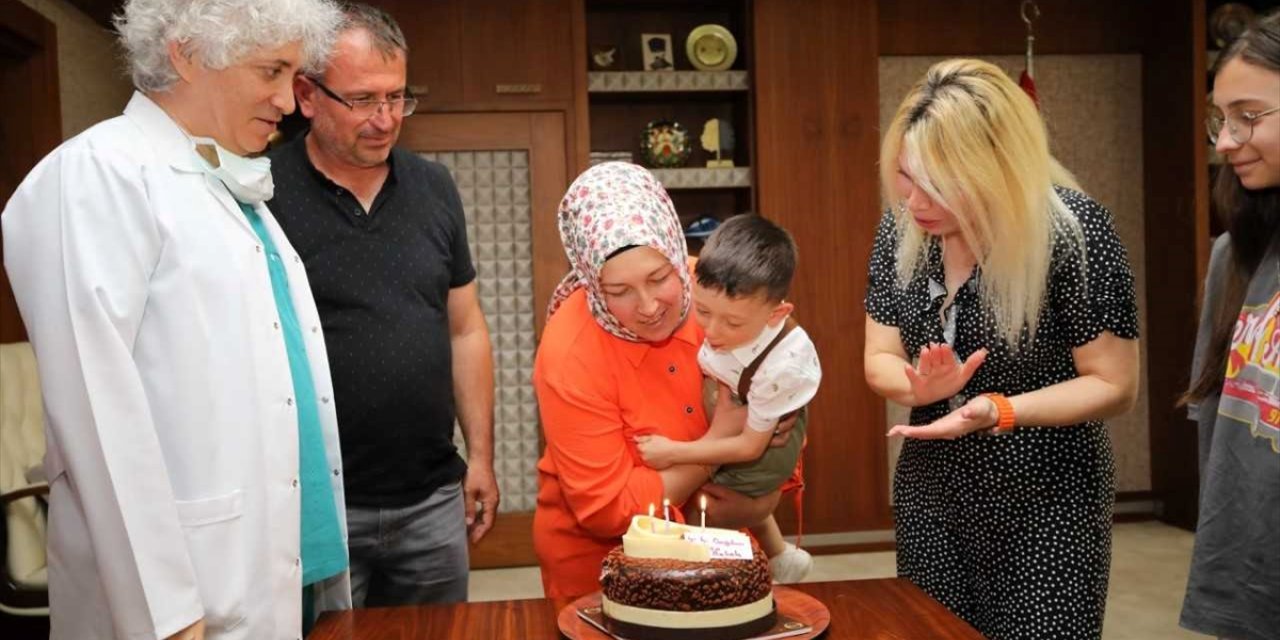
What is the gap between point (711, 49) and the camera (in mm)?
4887

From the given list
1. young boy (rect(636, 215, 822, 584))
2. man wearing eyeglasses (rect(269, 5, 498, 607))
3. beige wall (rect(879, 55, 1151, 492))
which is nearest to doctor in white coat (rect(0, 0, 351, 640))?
man wearing eyeglasses (rect(269, 5, 498, 607))

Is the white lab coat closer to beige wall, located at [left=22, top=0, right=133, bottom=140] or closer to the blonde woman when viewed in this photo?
the blonde woman

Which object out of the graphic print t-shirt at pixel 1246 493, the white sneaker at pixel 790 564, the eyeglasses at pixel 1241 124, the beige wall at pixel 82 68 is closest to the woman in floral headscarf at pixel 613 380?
the white sneaker at pixel 790 564

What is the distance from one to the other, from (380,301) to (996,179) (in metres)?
1.12

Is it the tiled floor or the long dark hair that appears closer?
the long dark hair

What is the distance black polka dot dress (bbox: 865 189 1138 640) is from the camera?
5.52 feet

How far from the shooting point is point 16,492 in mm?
3104

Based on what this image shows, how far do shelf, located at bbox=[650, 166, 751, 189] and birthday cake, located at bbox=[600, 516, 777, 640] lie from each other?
11.2 ft

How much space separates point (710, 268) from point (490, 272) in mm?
3005

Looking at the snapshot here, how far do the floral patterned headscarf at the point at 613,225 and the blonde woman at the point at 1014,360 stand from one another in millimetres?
398

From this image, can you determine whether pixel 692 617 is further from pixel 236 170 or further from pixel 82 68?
pixel 82 68

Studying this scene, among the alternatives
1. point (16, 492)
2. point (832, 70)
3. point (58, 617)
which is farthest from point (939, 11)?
point (58, 617)

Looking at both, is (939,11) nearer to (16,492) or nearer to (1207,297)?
(1207,297)

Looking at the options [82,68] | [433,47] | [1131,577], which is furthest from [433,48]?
[1131,577]
